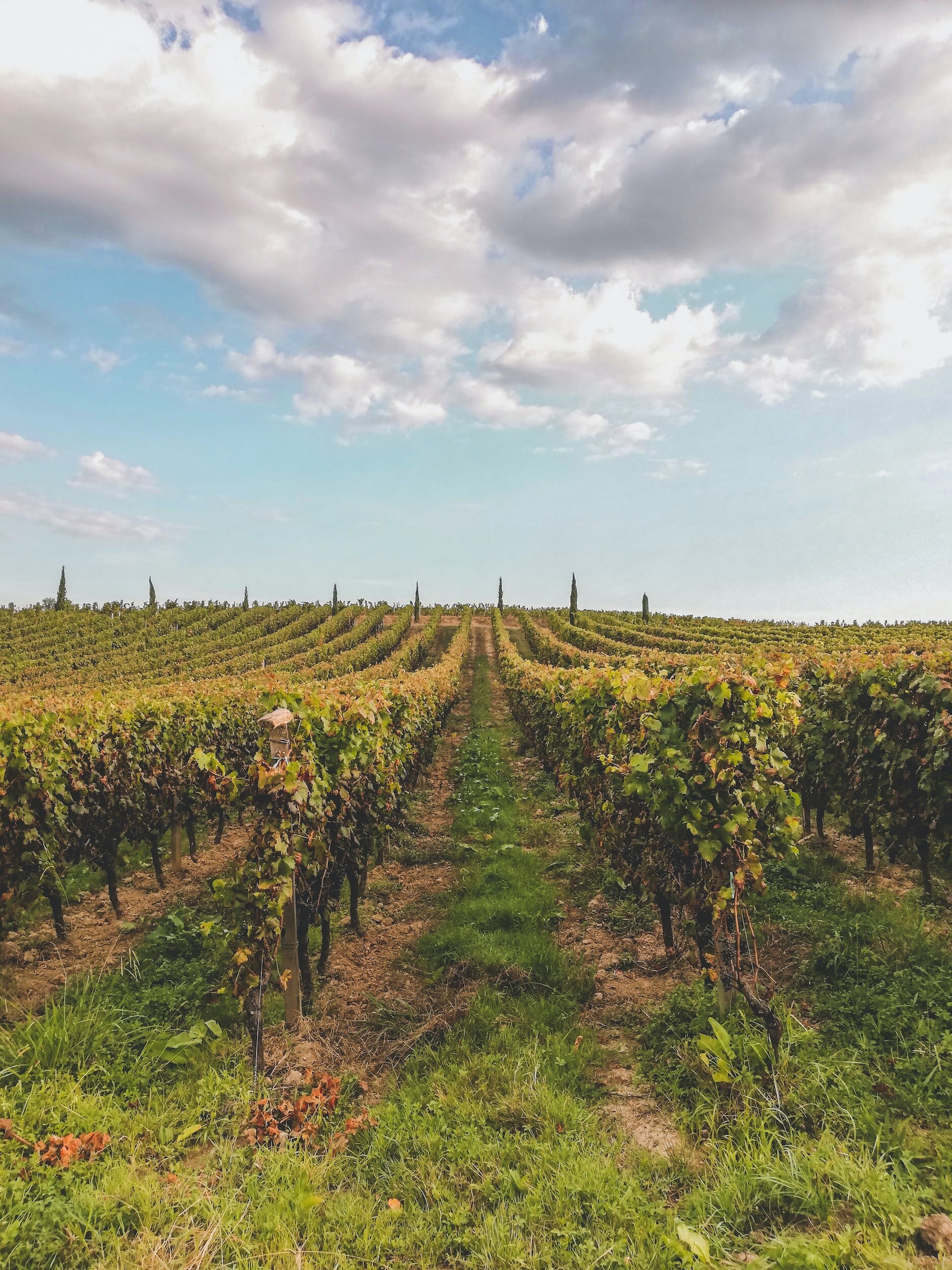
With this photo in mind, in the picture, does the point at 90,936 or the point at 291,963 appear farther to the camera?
the point at 90,936

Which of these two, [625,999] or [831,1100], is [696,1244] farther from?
[625,999]

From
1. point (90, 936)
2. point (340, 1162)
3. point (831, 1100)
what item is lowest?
point (90, 936)

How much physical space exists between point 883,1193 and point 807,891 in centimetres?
495

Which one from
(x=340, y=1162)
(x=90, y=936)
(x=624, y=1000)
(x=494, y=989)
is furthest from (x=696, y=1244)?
(x=90, y=936)

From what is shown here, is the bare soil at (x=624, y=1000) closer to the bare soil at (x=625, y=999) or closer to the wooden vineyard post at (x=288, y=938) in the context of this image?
the bare soil at (x=625, y=999)

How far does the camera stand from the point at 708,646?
37438mm

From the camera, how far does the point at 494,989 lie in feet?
18.8

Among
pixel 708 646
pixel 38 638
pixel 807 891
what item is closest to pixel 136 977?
pixel 807 891

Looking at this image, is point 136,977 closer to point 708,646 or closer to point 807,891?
point 807,891

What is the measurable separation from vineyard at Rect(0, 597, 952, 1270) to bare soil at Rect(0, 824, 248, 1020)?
0.07 m

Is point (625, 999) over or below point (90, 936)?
over

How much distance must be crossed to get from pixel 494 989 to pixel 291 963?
1777 millimetres

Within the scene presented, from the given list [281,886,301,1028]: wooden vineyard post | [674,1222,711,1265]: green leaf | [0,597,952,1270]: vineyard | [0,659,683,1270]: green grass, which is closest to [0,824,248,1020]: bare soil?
[0,597,952,1270]: vineyard

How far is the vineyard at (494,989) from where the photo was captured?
11.0 feet
